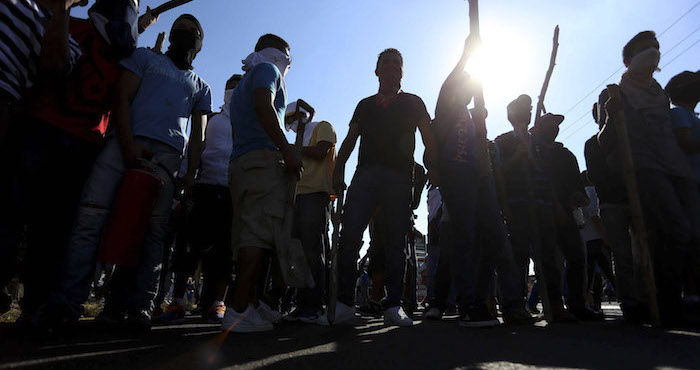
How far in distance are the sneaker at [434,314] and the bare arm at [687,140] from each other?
2562 mm

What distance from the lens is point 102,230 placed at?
2.41 m

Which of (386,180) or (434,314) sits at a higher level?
(386,180)

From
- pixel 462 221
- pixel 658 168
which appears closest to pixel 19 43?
pixel 462 221

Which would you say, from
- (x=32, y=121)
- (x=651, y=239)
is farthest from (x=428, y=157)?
(x=32, y=121)

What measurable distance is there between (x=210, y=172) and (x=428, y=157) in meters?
2.01

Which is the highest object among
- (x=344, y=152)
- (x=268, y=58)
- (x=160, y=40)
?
(x=160, y=40)

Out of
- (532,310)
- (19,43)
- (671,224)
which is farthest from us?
(532,310)

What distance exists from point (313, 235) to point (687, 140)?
3.17 metres

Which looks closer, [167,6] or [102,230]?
[102,230]

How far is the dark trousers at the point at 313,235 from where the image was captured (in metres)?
3.66

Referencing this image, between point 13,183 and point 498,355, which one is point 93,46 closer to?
point 13,183

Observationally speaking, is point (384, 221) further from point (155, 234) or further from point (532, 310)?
point (532, 310)

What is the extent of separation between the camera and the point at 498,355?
5.64 feet

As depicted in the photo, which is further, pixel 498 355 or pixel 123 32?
pixel 123 32
